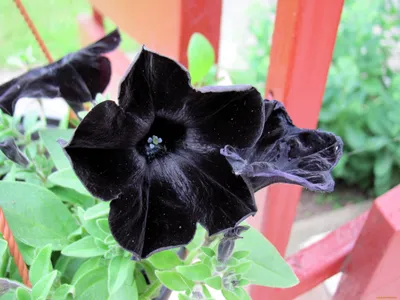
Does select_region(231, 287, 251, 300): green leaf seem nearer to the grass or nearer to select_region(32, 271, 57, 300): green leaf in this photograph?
select_region(32, 271, 57, 300): green leaf

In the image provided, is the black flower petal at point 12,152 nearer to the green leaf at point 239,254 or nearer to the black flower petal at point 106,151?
the black flower petal at point 106,151

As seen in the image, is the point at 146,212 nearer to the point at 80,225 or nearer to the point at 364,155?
the point at 80,225

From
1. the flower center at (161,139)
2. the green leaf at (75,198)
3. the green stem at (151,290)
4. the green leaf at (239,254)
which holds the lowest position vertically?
the green stem at (151,290)

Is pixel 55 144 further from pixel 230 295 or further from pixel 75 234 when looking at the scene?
pixel 230 295

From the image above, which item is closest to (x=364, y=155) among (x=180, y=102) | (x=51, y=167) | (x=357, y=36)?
(x=357, y=36)

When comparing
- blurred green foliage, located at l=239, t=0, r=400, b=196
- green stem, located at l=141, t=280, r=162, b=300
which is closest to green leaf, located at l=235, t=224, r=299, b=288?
green stem, located at l=141, t=280, r=162, b=300

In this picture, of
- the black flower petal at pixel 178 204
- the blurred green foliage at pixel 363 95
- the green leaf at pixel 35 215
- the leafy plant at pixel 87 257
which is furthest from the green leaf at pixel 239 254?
the blurred green foliage at pixel 363 95

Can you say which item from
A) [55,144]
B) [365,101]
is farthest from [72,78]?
[365,101]
